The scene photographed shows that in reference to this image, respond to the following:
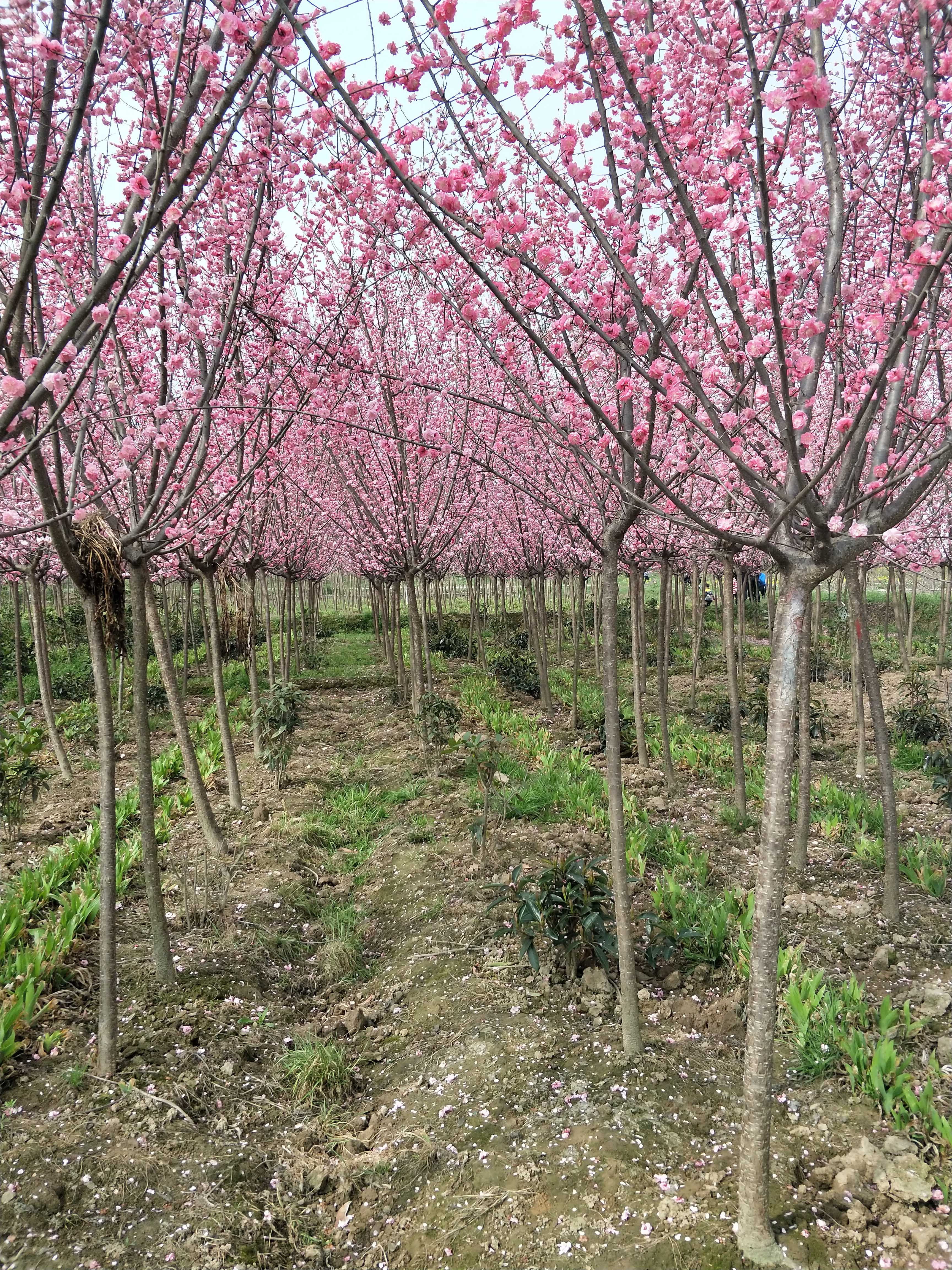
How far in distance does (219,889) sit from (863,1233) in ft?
13.8

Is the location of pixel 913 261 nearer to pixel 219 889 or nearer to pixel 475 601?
pixel 219 889

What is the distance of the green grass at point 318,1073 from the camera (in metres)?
3.41

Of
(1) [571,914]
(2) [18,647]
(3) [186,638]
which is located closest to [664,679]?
(1) [571,914]

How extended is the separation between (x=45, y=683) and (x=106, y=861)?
6377mm

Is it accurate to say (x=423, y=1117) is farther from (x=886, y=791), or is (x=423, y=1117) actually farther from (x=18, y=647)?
(x=18, y=647)

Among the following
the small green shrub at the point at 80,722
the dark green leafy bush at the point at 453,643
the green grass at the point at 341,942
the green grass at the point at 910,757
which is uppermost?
the dark green leafy bush at the point at 453,643

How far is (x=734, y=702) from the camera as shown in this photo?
249 inches

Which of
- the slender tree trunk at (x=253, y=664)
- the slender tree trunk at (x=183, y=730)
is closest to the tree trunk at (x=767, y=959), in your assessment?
the slender tree trunk at (x=183, y=730)

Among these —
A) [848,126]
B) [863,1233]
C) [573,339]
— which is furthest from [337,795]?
[848,126]

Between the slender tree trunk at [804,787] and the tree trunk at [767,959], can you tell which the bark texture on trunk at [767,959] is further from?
the slender tree trunk at [804,787]

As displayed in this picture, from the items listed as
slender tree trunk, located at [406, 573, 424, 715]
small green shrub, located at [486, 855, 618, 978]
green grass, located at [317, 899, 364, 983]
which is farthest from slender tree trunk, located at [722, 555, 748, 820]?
slender tree trunk, located at [406, 573, 424, 715]

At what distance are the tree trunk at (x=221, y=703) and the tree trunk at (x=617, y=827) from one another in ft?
14.8

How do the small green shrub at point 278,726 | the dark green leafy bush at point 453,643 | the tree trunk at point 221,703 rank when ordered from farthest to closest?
the dark green leafy bush at point 453,643
the small green shrub at point 278,726
the tree trunk at point 221,703

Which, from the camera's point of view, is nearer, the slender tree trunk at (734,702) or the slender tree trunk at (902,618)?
the slender tree trunk at (734,702)
